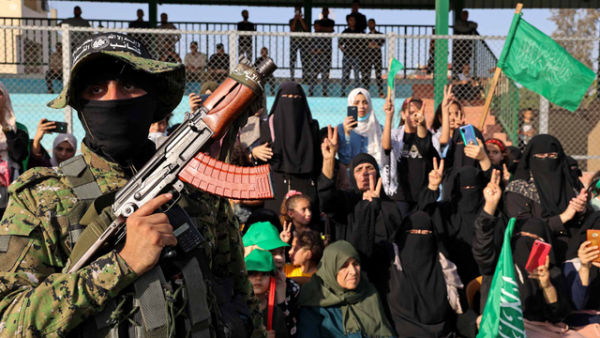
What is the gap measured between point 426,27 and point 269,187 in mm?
12895

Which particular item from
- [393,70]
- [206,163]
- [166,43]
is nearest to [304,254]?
[393,70]

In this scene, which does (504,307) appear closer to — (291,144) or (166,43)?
(291,144)

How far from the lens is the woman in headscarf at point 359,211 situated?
5.41m

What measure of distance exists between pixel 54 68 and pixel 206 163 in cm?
801

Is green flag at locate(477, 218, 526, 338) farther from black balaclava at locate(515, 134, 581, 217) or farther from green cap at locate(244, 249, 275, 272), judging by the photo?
green cap at locate(244, 249, 275, 272)

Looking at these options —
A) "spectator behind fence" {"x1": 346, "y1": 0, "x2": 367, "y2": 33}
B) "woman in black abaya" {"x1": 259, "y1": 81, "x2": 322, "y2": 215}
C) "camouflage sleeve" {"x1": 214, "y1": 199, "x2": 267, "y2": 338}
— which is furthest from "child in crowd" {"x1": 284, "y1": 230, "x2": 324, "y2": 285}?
"spectator behind fence" {"x1": 346, "y1": 0, "x2": 367, "y2": 33}

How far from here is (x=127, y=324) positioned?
166 centimetres

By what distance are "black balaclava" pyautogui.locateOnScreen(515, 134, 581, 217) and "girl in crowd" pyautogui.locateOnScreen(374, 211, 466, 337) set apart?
1142 mm

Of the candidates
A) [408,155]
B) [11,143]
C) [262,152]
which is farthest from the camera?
[408,155]

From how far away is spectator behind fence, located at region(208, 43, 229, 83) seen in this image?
8340 mm

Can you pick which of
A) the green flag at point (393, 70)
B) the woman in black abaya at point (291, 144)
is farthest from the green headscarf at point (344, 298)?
the green flag at point (393, 70)

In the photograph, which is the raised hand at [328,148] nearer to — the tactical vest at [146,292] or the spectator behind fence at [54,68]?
the tactical vest at [146,292]

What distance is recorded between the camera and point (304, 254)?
17.1ft

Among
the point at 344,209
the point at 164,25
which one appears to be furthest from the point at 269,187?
the point at 164,25
